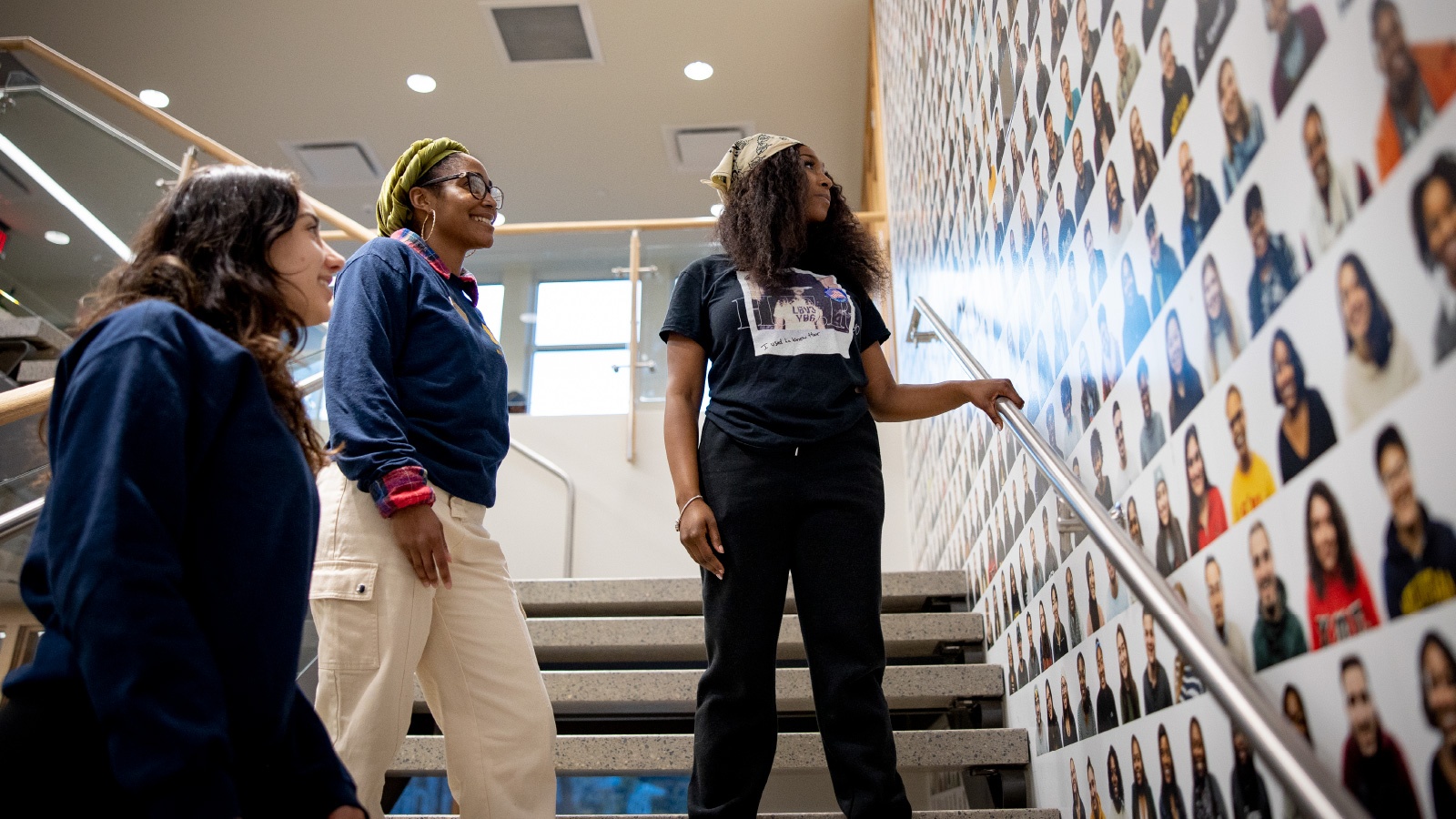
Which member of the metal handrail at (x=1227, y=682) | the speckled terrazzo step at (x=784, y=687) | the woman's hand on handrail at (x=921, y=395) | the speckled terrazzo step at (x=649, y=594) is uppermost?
the woman's hand on handrail at (x=921, y=395)

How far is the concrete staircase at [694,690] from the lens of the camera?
237cm

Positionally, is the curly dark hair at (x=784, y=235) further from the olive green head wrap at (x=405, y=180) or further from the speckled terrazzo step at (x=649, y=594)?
the speckled terrazzo step at (x=649, y=594)

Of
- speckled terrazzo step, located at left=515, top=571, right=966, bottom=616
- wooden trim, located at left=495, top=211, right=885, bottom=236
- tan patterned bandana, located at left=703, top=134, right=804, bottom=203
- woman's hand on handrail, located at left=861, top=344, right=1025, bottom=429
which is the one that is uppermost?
wooden trim, located at left=495, top=211, right=885, bottom=236

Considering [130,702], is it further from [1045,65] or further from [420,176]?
[1045,65]

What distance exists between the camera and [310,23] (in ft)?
20.5

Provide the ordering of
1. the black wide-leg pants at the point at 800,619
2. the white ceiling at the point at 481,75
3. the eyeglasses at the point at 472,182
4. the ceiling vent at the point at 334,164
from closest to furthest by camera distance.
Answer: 1. the black wide-leg pants at the point at 800,619
2. the eyeglasses at the point at 472,182
3. the white ceiling at the point at 481,75
4. the ceiling vent at the point at 334,164

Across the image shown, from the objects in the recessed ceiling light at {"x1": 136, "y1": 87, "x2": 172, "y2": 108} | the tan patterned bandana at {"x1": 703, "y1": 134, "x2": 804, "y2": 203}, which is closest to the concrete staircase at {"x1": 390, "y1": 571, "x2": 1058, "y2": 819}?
the tan patterned bandana at {"x1": 703, "y1": 134, "x2": 804, "y2": 203}

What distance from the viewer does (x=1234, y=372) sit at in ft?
3.98

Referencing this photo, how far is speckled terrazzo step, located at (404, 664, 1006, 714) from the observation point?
260cm

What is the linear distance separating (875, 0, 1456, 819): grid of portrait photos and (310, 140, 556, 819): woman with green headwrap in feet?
2.98

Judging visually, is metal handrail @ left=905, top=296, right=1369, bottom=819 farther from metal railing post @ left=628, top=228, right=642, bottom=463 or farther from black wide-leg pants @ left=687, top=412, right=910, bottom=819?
metal railing post @ left=628, top=228, right=642, bottom=463

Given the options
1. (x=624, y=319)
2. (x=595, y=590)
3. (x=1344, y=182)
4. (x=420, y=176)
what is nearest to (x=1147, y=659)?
(x=1344, y=182)

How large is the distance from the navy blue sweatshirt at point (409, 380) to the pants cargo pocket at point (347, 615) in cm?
11

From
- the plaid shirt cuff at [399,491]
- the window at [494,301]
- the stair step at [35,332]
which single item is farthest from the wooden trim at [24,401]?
the window at [494,301]
